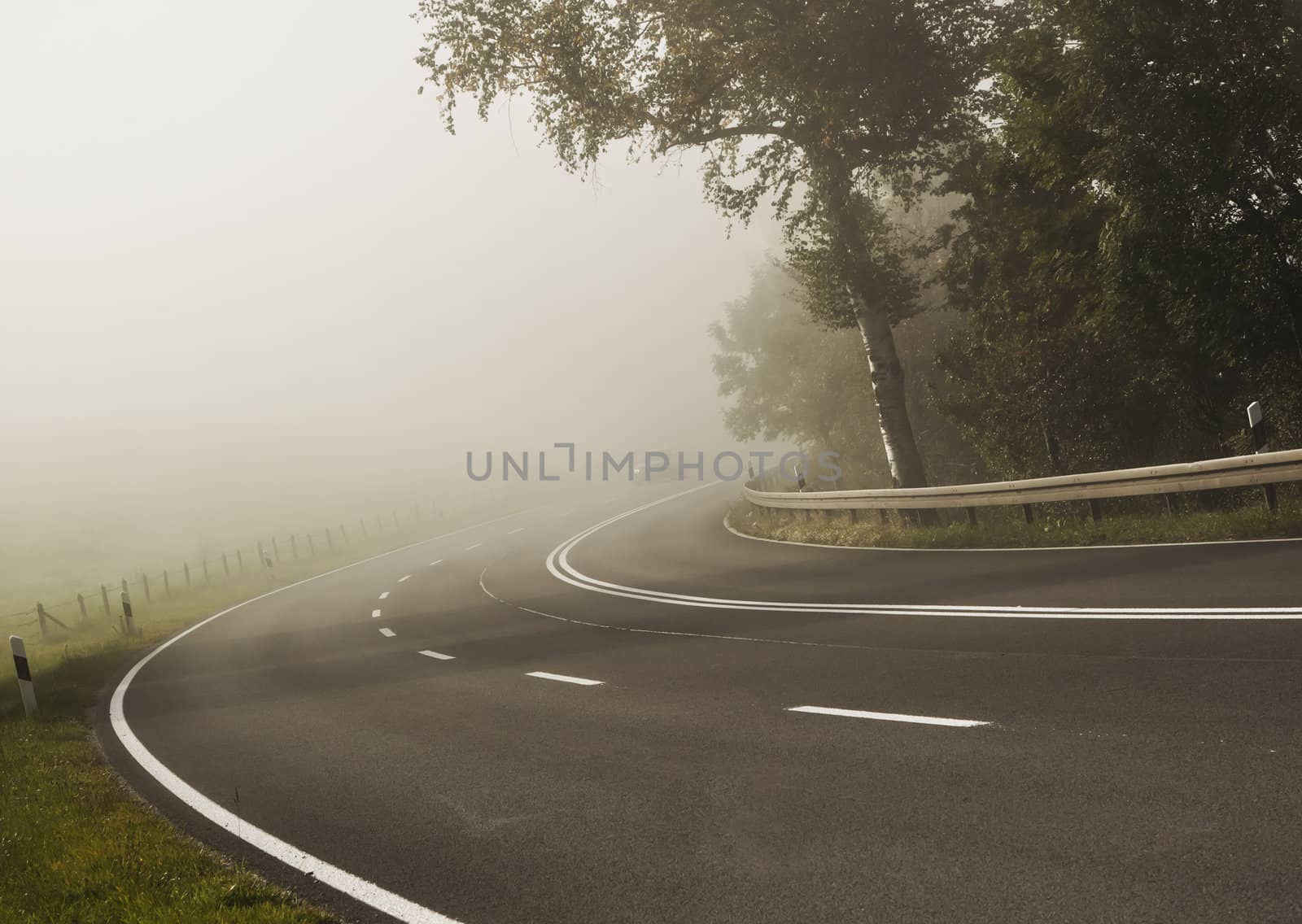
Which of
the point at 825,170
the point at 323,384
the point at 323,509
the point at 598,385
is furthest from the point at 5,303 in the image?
the point at 825,170

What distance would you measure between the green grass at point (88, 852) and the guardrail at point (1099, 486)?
11.4 m

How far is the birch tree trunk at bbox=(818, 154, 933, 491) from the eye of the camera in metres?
20.1

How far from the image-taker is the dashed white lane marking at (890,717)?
644cm

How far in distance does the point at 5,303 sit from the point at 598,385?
109550mm

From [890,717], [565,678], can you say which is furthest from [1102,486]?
[890,717]

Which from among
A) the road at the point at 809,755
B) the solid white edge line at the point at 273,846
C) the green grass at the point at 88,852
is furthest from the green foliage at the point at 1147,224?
the green grass at the point at 88,852

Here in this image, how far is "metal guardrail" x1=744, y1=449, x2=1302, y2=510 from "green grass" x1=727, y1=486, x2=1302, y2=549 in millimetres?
421

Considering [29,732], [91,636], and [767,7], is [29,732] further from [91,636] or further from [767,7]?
[767,7]

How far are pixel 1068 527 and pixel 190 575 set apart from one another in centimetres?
3907

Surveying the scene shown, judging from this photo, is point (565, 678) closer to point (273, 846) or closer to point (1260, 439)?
point (273, 846)

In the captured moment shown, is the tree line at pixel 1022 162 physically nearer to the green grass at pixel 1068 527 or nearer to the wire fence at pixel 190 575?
the green grass at pixel 1068 527

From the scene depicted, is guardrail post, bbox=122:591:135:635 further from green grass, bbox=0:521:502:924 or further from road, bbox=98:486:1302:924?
road, bbox=98:486:1302:924

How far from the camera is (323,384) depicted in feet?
493

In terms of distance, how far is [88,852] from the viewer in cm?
649
